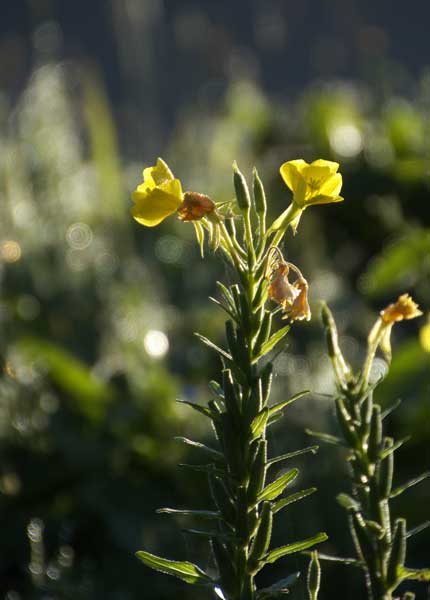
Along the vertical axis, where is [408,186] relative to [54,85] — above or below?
below

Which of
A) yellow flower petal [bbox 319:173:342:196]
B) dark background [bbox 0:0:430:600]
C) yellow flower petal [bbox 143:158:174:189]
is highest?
yellow flower petal [bbox 143:158:174:189]

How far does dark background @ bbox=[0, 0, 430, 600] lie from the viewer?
1567mm

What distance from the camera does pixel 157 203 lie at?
68 centimetres

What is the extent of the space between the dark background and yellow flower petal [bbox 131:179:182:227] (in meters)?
0.18

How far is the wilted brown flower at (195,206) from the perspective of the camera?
67 centimetres

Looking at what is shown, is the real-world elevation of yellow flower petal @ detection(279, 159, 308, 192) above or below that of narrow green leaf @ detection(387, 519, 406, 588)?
above

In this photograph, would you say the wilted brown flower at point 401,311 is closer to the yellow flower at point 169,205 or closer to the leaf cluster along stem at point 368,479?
the leaf cluster along stem at point 368,479

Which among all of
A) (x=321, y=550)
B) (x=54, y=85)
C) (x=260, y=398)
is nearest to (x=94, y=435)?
(x=321, y=550)

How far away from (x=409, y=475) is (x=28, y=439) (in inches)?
28.1

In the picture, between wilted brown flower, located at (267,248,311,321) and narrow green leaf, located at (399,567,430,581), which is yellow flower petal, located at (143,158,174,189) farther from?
narrow green leaf, located at (399,567,430,581)

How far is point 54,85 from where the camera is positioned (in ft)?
9.53

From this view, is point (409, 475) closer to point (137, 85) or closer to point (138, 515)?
point (138, 515)

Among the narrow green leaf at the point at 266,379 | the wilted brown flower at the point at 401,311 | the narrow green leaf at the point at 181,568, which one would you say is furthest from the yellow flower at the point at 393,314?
the narrow green leaf at the point at 181,568

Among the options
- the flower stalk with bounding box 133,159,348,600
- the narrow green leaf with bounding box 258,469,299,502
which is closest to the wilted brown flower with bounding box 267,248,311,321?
the flower stalk with bounding box 133,159,348,600
